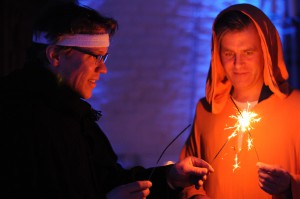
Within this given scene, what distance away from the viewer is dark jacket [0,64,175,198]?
2.26 metres

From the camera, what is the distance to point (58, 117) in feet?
8.20

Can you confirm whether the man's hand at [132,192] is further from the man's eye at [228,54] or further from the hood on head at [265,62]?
the man's eye at [228,54]

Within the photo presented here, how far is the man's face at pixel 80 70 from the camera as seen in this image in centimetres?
262

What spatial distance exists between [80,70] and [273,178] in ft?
4.51

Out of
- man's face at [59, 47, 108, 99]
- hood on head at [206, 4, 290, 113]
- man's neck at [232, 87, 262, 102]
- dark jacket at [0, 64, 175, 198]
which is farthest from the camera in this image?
man's neck at [232, 87, 262, 102]

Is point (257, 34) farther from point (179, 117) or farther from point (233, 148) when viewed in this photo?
point (179, 117)

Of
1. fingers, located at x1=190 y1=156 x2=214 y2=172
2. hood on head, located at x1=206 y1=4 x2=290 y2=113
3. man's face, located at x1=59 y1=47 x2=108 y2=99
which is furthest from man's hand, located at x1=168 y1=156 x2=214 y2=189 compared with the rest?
man's face, located at x1=59 y1=47 x2=108 y2=99

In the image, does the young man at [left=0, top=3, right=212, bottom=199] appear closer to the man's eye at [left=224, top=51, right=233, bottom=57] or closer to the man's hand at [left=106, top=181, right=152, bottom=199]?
the man's hand at [left=106, top=181, right=152, bottom=199]

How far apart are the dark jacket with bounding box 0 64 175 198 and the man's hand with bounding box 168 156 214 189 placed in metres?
0.61

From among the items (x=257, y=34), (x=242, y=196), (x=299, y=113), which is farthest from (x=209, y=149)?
(x=257, y=34)

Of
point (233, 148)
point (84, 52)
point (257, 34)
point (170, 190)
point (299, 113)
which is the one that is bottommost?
point (170, 190)

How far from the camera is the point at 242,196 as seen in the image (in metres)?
2.82

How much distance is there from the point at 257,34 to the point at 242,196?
3.71 ft

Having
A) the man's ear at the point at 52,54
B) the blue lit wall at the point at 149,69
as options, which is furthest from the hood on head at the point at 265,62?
the blue lit wall at the point at 149,69
